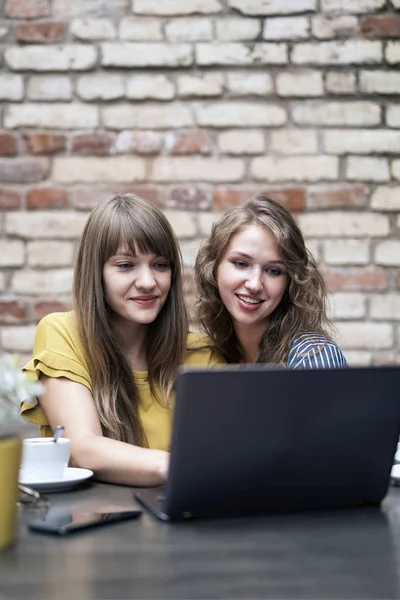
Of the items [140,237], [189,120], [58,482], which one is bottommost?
[58,482]

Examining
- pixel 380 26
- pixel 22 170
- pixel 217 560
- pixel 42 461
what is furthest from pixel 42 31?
pixel 217 560

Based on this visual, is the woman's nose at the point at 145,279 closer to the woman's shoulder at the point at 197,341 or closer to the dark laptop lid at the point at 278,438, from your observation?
the woman's shoulder at the point at 197,341

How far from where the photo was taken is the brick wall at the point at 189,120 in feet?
9.55

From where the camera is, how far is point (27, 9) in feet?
9.56

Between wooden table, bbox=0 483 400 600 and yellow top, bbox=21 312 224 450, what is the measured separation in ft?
2.03

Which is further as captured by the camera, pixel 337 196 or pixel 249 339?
pixel 337 196

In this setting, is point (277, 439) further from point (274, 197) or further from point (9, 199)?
point (9, 199)

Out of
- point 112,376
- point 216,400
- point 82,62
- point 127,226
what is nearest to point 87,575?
point 216,400

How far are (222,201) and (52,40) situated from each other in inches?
31.8

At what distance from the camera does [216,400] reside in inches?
42.6

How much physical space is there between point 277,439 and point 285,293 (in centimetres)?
102

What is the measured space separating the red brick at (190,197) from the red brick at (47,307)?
0.50 meters


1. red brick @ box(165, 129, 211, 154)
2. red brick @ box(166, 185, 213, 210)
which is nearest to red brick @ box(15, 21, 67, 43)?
red brick @ box(165, 129, 211, 154)

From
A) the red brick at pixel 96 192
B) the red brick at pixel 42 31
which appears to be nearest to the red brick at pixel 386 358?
the red brick at pixel 96 192
